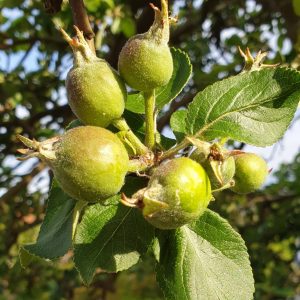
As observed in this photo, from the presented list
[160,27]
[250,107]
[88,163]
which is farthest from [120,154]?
[250,107]

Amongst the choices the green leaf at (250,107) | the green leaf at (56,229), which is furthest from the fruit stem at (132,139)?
the green leaf at (56,229)

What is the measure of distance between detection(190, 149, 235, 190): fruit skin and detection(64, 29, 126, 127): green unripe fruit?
0.24m

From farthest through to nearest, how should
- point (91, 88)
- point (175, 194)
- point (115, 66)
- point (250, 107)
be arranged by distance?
point (115, 66), point (250, 107), point (91, 88), point (175, 194)

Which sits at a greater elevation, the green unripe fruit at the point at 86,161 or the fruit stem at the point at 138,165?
the green unripe fruit at the point at 86,161

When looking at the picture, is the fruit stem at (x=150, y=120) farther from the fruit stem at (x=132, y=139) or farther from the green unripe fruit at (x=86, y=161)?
the green unripe fruit at (x=86, y=161)

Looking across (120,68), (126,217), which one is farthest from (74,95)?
(126,217)

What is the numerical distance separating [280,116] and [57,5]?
759 millimetres

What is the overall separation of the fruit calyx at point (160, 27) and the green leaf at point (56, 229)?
546mm

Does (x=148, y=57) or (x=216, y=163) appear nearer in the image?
(x=216, y=163)

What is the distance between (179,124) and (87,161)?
0.51 m

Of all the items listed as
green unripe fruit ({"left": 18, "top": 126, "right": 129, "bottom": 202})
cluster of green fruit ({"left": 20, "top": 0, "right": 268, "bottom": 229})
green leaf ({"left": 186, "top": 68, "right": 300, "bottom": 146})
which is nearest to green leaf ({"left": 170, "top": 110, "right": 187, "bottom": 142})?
green leaf ({"left": 186, "top": 68, "right": 300, "bottom": 146})

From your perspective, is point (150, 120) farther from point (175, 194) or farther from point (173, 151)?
point (175, 194)

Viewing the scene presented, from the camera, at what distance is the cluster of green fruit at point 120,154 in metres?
1.11

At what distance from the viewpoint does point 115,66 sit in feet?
9.47
